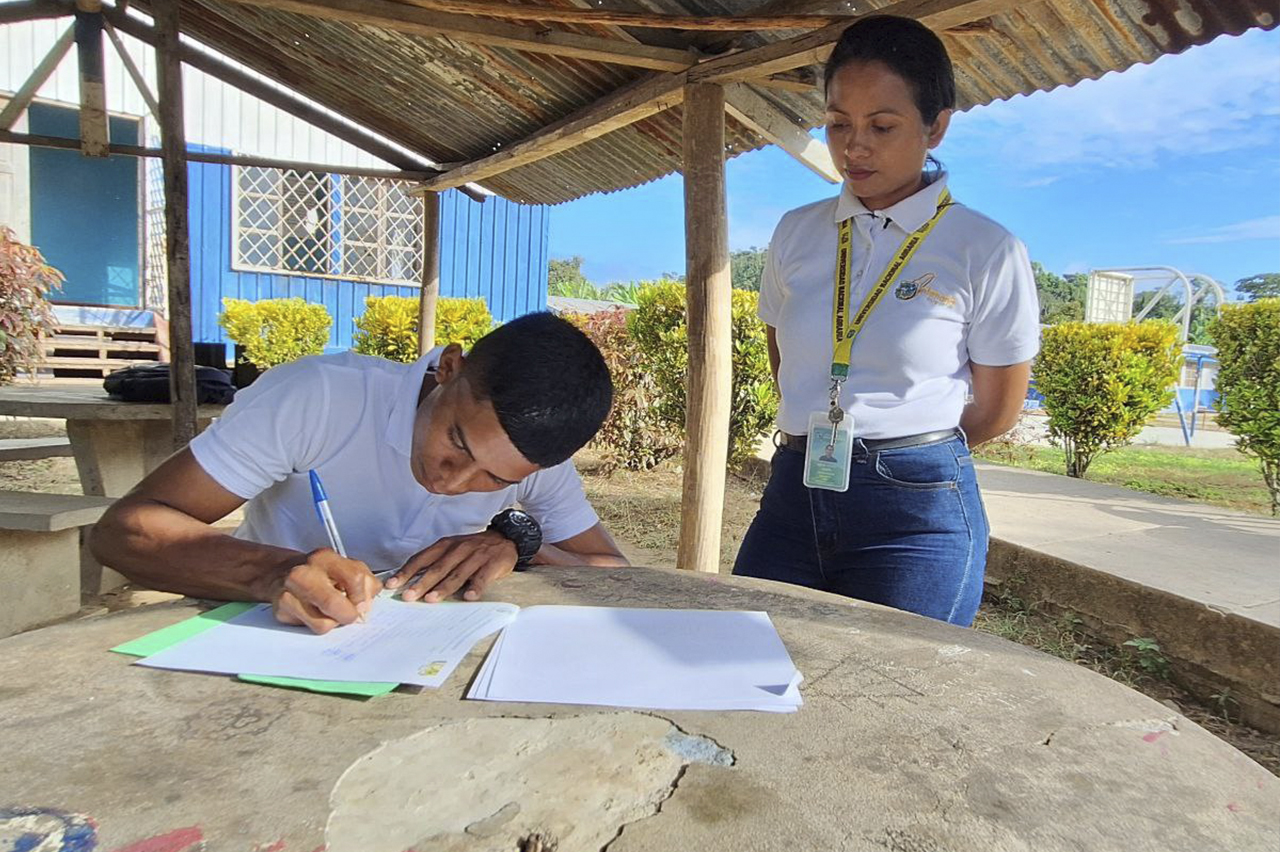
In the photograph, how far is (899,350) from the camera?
154 centimetres

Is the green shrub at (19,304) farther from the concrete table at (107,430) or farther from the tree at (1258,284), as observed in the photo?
the tree at (1258,284)

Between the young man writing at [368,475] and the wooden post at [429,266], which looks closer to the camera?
the young man writing at [368,475]

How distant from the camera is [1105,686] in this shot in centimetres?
108

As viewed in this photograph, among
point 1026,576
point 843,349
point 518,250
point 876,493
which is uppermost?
point 518,250

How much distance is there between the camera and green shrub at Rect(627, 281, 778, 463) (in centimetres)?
612

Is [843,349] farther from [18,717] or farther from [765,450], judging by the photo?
[765,450]

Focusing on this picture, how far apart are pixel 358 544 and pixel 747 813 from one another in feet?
3.24

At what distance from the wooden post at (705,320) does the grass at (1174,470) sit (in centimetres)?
472

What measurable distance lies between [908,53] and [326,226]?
959cm

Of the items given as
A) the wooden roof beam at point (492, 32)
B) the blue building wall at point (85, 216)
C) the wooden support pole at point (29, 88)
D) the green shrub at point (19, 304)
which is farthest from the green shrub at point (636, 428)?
the blue building wall at point (85, 216)

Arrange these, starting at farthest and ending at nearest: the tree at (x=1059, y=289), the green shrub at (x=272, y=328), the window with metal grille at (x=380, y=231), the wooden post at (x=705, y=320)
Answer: the tree at (x=1059, y=289) < the window with metal grille at (x=380, y=231) < the green shrub at (x=272, y=328) < the wooden post at (x=705, y=320)

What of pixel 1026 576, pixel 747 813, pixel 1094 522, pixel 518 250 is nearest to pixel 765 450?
pixel 1094 522

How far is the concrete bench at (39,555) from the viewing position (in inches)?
103

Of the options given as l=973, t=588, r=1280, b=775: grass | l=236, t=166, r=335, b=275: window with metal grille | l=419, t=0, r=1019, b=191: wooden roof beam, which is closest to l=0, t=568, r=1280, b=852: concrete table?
l=973, t=588, r=1280, b=775: grass
